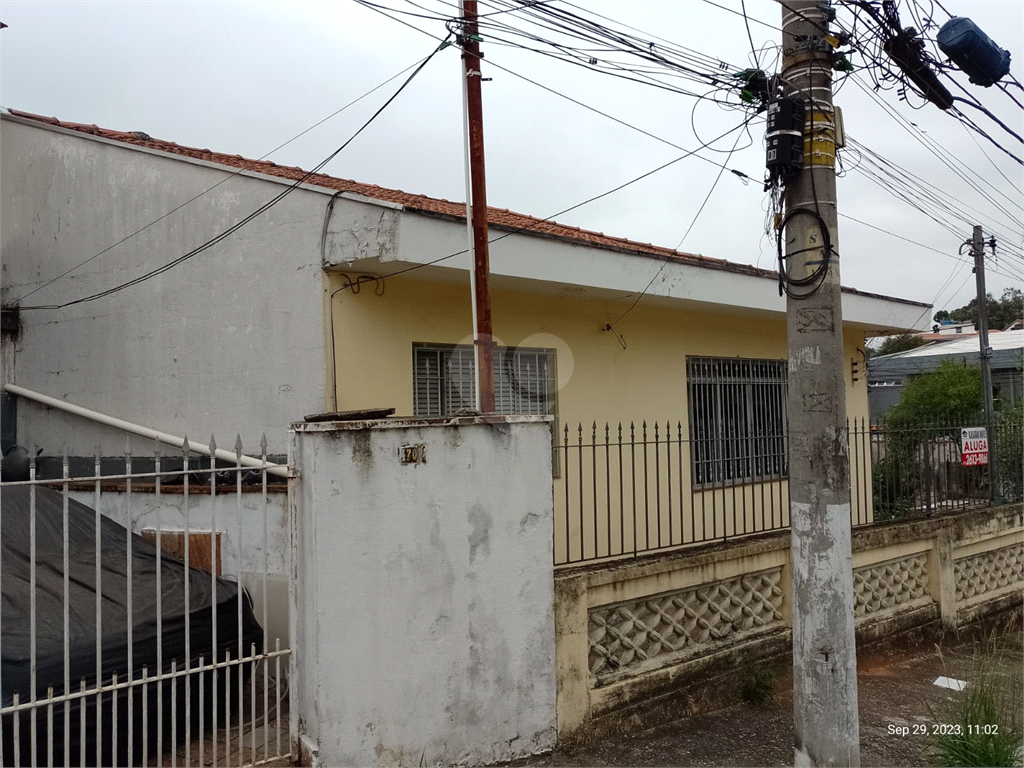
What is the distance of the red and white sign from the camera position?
29.7 feet

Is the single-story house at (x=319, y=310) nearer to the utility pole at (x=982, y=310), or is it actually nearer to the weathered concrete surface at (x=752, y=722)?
the weathered concrete surface at (x=752, y=722)

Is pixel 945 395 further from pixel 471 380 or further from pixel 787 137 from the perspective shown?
pixel 787 137

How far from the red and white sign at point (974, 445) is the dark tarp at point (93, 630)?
7577 mm

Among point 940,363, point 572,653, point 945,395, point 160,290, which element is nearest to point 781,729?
point 572,653

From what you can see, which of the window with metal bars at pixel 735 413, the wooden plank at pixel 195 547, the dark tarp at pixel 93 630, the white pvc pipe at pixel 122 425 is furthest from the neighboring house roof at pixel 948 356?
the dark tarp at pixel 93 630

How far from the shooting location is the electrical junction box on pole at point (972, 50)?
553 cm

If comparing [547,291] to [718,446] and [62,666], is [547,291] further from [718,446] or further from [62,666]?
[62,666]

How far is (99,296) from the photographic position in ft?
26.3

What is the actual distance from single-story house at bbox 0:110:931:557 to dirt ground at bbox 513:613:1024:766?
149 cm

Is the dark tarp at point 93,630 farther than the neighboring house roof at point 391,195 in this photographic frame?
No

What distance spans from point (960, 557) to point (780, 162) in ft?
19.5

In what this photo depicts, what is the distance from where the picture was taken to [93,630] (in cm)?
430

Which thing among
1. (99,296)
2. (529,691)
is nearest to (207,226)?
(99,296)

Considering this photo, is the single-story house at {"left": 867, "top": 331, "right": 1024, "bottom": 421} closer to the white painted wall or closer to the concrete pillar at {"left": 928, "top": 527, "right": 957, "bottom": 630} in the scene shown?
the concrete pillar at {"left": 928, "top": 527, "right": 957, "bottom": 630}
